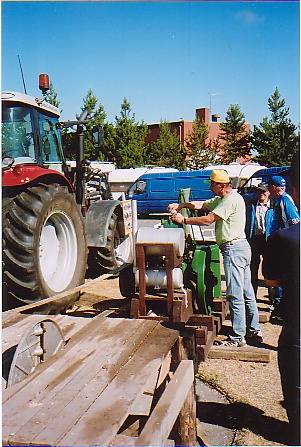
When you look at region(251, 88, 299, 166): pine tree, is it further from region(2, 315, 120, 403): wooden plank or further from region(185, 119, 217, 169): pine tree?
region(2, 315, 120, 403): wooden plank

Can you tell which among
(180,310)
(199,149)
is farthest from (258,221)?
(199,149)

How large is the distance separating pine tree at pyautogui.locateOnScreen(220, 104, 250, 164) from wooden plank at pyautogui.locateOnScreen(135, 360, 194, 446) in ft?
94.3

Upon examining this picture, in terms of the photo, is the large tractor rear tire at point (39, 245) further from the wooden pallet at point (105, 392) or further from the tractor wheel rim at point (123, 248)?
the tractor wheel rim at point (123, 248)

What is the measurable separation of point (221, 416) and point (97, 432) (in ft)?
4.99

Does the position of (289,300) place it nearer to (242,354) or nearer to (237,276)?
(237,276)

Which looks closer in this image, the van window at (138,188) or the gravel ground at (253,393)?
the gravel ground at (253,393)

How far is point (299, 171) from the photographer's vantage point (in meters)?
2.40

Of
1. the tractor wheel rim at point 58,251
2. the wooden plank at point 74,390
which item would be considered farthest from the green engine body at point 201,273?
the tractor wheel rim at point 58,251

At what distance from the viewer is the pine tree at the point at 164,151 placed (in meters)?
28.8

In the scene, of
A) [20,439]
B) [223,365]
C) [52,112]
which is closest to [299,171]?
[20,439]

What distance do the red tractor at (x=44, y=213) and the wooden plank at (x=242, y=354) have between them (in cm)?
156

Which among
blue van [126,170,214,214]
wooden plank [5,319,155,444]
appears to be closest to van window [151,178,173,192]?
blue van [126,170,214,214]

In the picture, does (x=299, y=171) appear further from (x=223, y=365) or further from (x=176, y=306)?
(x=223, y=365)

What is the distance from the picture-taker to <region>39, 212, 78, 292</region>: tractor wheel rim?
5.08 meters
